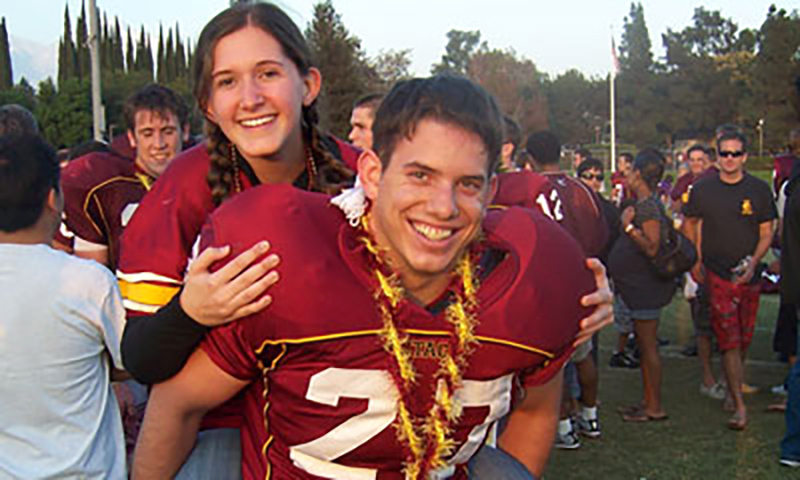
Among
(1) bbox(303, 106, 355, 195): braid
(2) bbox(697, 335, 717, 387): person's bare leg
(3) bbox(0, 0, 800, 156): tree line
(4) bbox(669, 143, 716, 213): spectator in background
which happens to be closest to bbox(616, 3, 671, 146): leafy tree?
(3) bbox(0, 0, 800, 156): tree line

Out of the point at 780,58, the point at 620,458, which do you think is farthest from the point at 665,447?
the point at 780,58

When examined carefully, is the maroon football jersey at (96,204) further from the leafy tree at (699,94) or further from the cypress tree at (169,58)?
the cypress tree at (169,58)

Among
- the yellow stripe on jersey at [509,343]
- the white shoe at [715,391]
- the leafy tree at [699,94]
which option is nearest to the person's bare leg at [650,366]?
the white shoe at [715,391]

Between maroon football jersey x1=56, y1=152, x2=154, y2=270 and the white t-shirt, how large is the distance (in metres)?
1.44

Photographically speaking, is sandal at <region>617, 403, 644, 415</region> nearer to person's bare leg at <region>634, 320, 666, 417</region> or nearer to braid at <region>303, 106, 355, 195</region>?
person's bare leg at <region>634, 320, 666, 417</region>

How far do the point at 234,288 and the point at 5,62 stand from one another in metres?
55.2

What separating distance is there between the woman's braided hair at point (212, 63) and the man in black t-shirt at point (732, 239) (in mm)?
4723

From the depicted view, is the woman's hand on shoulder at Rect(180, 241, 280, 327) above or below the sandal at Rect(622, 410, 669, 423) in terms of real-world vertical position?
above

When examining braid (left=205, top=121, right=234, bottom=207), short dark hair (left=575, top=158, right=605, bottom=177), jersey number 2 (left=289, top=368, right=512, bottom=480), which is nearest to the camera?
jersey number 2 (left=289, top=368, right=512, bottom=480)

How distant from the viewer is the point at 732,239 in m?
6.86

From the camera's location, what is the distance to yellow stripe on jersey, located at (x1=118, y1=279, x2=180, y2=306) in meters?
2.46

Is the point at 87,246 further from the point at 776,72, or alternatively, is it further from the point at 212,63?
the point at 776,72

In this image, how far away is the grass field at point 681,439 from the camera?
18.4ft

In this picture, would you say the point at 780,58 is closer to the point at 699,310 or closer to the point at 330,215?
the point at 699,310
